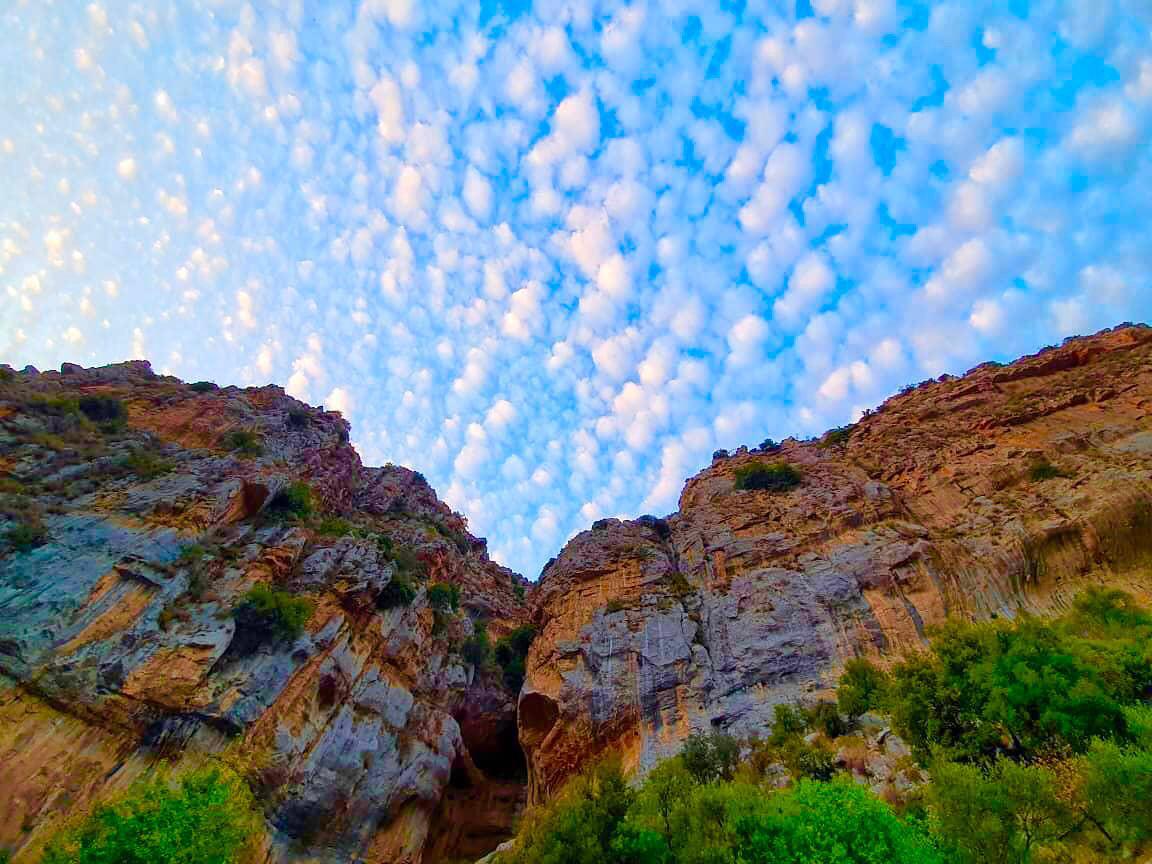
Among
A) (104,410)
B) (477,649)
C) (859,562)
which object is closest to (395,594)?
(477,649)

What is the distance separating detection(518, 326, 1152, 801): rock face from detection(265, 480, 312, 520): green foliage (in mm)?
18871

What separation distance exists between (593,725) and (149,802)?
20092 millimetres

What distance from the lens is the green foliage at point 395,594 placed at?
40438 millimetres

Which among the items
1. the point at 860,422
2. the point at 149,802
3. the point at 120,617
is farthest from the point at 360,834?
the point at 860,422

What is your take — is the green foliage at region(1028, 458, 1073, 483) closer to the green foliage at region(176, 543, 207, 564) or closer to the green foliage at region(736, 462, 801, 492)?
the green foliage at region(736, 462, 801, 492)

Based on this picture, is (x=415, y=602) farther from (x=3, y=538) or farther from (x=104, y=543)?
(x=3, y=538)

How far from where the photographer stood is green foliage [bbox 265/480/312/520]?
41812 millimetres

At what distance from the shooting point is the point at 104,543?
31.3 metres

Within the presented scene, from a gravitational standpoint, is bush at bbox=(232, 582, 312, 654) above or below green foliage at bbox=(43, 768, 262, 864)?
above

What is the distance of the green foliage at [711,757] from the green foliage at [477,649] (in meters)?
22.4

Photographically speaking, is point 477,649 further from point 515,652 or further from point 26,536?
point 26,536

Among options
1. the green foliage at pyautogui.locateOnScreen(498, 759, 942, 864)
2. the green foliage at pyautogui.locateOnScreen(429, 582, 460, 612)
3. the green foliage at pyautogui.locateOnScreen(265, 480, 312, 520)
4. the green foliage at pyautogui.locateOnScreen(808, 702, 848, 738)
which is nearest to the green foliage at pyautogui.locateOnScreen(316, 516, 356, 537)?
the green foliage at pyautogui.locateOnScreen(265, 480, 312, 520)

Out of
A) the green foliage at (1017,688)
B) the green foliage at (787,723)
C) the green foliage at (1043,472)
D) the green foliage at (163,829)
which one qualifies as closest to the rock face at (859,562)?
the green foliage at (1043,472)

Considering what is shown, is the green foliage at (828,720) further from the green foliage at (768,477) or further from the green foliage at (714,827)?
the green foliage at (768,477)
